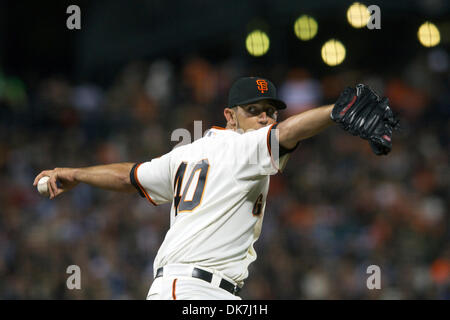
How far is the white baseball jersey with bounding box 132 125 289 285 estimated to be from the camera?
3713 mm

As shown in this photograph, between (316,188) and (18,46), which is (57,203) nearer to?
(316,188)

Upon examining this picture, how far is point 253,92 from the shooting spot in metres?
4.09

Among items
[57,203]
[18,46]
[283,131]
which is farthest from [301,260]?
[18,46]

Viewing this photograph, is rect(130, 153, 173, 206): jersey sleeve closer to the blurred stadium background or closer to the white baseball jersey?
the white baseball jersey

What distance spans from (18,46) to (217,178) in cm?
1232

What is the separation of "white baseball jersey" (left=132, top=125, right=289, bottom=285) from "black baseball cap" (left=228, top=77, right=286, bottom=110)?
0.94 ft

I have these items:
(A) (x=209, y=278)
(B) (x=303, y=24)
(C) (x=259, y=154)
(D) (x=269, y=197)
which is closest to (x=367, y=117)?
(C) (x=259, y=154)

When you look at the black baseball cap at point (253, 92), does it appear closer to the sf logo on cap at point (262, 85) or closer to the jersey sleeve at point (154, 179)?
the sf logo on cap at point (262, 85)

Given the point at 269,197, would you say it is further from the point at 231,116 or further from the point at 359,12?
the point at 231,116

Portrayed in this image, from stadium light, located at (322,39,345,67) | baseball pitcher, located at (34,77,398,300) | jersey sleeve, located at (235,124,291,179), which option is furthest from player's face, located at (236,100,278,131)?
stadium light, located at (322,39,345,67)

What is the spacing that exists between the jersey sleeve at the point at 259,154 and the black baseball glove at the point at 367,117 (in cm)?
42

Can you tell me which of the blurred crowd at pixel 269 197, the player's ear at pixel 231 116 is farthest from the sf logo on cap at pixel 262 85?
the blurred crowd at pixel 269 197

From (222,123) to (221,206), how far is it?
22.3 ft

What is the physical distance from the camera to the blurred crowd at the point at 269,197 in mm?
8445
